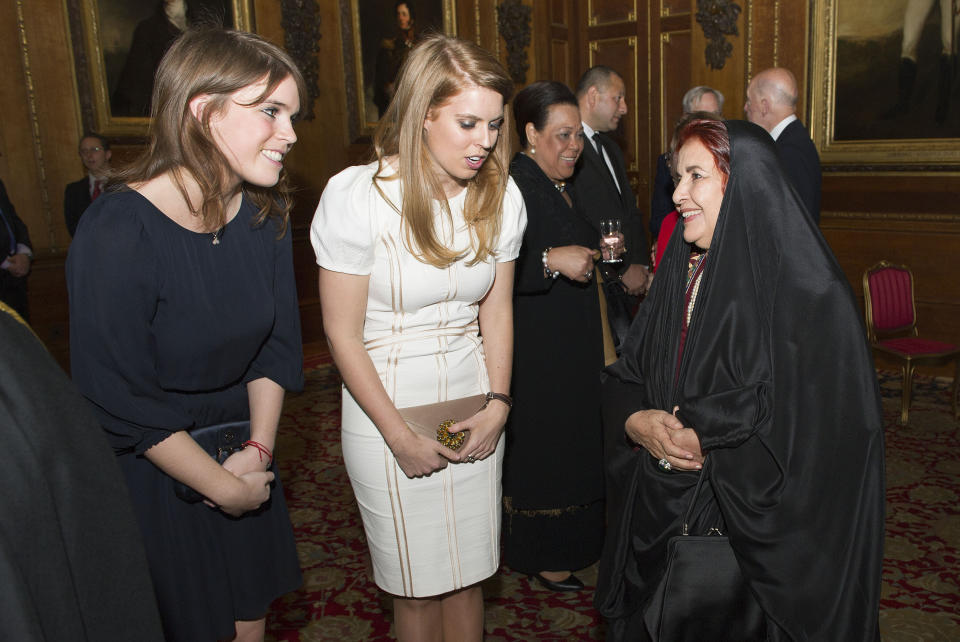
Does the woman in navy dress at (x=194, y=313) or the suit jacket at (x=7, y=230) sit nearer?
the woman in navy dress at (x=194, y=313)

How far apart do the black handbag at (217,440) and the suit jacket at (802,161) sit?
13.3ft

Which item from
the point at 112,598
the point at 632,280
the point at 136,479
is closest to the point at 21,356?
the point at 112,598

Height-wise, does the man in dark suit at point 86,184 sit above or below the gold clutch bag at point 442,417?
above

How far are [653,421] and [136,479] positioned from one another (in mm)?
1271

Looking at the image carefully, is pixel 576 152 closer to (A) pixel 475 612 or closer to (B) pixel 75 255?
(A) pixel 475 612

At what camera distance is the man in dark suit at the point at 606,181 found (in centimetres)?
392

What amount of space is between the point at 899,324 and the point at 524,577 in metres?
3.74

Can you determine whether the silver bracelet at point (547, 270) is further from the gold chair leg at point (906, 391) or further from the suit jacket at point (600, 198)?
the gold chair leg at point (906, 391)

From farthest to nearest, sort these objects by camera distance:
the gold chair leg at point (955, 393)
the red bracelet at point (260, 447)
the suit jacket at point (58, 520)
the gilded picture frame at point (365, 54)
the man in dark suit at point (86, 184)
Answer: the gilded picture frame at point (365, 54) < the man in dark suit at point (86, 184) < the gold chair leg at point (955, 393) < the red bracelet at point (260, 447) < the suit jacket at point (58, 520)

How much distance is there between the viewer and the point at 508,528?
3.43 m

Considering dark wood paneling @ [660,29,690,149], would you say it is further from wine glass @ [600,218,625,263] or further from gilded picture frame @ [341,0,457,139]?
wine glass @ [600,218,625,263]

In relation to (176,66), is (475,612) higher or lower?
lower

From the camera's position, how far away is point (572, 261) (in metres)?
3.06

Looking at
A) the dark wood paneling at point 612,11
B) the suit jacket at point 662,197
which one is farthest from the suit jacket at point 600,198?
the dark wood paneling at point 612,11
